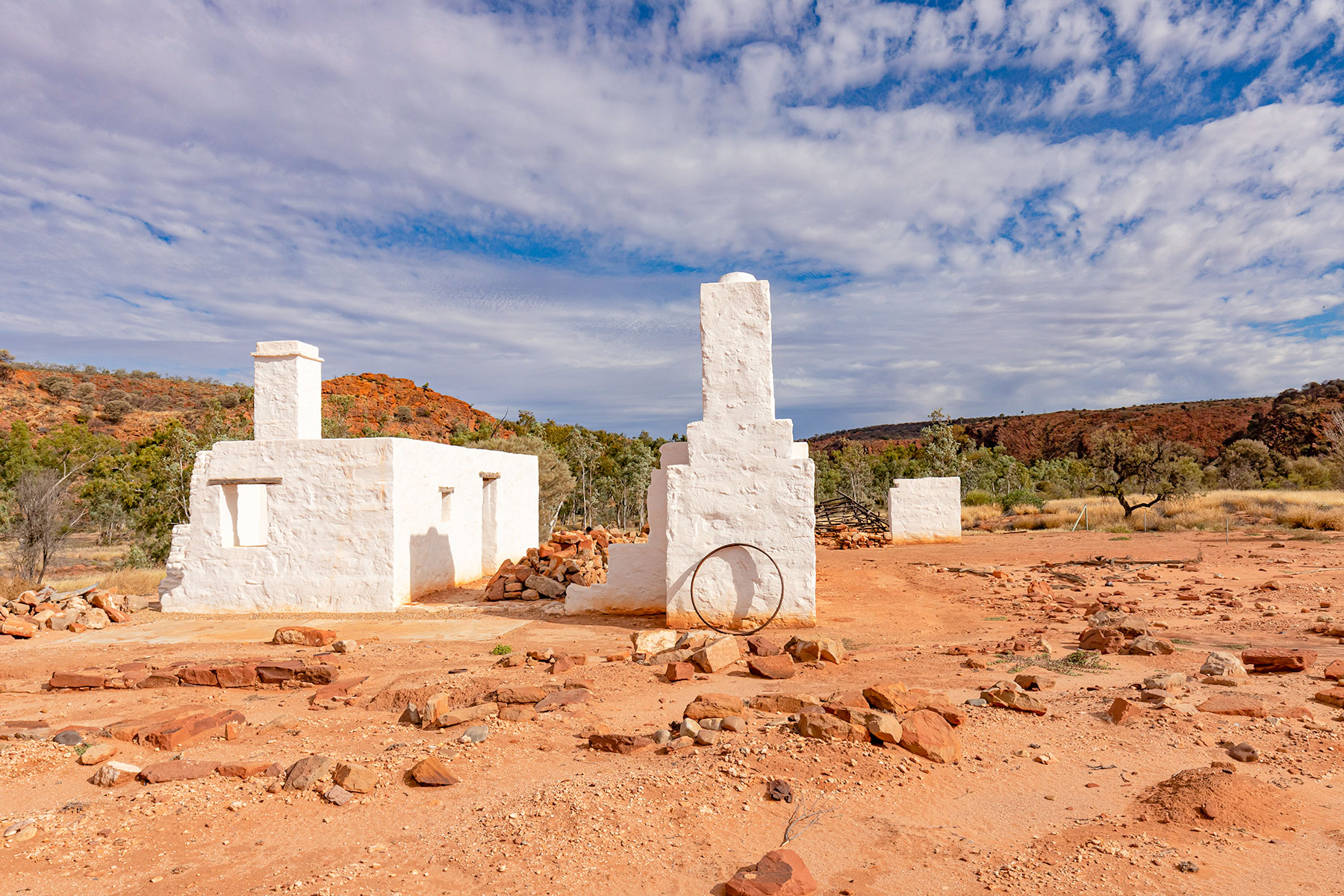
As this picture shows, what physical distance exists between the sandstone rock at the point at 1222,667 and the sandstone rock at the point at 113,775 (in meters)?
7.71

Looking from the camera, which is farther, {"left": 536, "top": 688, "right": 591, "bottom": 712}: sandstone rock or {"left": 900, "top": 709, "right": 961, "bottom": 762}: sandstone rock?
{"left": 536, "top": 688, "right": 591, "bottom": 712}: sandstone rock

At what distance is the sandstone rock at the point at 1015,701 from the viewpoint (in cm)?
529

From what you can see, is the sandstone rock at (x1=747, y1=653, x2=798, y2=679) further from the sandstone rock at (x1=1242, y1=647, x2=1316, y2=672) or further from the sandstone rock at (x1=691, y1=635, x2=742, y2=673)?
the sandstone rock at (x1=1242, y1=647, x2=1316, y2=672)

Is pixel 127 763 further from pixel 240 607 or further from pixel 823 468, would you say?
pixel 823 468

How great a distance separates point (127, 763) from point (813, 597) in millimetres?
6796

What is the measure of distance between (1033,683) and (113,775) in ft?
20.7

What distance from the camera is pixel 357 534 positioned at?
11867 mm

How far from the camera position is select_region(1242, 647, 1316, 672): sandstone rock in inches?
245

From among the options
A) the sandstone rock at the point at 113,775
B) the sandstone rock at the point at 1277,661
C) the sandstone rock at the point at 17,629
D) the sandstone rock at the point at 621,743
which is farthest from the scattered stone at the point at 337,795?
the sandstone rock at the point at 17,629

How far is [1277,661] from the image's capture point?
247 inches

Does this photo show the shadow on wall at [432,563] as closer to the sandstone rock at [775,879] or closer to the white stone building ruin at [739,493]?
the white stone building ruin at [739,493]

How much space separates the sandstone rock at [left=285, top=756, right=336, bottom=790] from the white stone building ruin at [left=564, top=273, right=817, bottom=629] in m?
5.29

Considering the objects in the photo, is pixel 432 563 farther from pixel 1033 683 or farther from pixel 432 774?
pixel 1033 683

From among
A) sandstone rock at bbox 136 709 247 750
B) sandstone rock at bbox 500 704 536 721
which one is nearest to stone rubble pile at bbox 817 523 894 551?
sandstone rock at bbox 500 704 536 721
